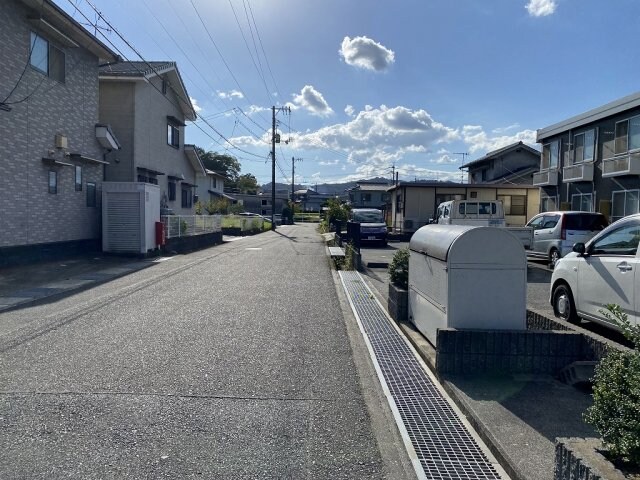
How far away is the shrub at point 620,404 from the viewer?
2.53 m

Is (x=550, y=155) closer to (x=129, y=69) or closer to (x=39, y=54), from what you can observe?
(x=129, y=69)

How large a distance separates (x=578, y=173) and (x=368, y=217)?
10.4 meters

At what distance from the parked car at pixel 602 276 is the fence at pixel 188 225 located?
629 inches

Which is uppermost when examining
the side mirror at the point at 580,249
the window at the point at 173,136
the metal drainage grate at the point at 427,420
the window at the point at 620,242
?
the window at the point at 173,136

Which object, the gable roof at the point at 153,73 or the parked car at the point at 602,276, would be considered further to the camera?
the gable roof at the point at 153,73

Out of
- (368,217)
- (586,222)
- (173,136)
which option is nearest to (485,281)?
(586,222)

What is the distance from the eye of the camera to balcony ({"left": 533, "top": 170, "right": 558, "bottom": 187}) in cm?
2505

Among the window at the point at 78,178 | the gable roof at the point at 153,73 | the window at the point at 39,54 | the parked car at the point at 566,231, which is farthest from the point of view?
the gable roof at the point at 153,73

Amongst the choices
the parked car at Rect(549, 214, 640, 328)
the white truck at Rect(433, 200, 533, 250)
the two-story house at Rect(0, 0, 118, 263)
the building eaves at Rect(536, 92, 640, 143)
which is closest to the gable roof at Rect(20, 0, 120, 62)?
the two-story house at Rect(0, 0, 118, 263)

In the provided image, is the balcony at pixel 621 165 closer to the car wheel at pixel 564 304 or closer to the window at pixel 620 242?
the car wheel at pixel 564 304

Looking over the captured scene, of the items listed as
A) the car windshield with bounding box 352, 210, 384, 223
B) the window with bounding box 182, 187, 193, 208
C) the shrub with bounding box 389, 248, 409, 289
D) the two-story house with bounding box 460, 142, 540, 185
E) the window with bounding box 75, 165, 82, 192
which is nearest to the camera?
the shrub with bounding box 389, 248, 409, 289

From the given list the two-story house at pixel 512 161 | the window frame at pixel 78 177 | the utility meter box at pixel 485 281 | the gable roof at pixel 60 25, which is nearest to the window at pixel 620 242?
the utility meter box at pixel 485 281

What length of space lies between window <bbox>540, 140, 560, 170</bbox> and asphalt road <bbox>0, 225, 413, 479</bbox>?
2030cm

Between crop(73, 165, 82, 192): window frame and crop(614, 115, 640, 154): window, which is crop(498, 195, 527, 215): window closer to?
crop(614, 115, 640, 154): window
